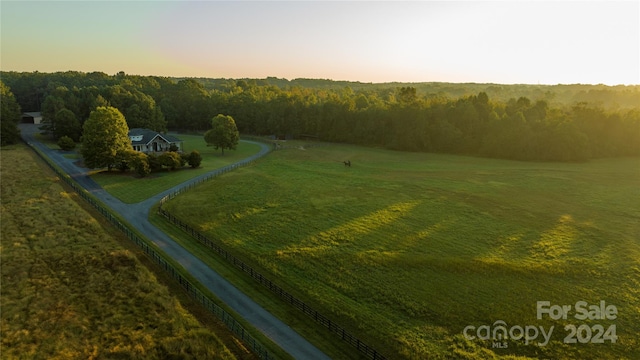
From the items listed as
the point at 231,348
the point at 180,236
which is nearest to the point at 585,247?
the point at 231,348

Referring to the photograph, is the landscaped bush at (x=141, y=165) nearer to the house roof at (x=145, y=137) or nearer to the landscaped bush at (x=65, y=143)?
the house roof at (x=145, y=137)

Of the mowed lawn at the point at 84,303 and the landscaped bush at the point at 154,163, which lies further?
the landscaped bush at the point at 154,163

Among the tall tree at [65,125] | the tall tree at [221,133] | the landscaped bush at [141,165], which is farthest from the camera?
the tall tree at [65,125]

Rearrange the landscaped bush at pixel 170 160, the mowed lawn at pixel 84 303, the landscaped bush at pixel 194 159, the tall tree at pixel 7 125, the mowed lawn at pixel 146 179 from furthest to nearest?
the tall tree at pixel 7 125 → the landscaped bush at pixel 194 159 → the landscaped bush at pixel 170 160 → the mowed lawn at pixel 146 179 → the mowed lawn at pixel 84 303

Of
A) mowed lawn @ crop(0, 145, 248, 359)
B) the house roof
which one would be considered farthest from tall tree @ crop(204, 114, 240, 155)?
mowed lawn @ crop(0, 145, 248, 359)

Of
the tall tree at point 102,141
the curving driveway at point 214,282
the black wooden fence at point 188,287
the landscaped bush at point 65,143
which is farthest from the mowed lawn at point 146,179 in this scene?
the landscaped bush at point 65,143

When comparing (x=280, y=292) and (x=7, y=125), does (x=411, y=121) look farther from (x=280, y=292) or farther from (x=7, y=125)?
(x=7, y=125)

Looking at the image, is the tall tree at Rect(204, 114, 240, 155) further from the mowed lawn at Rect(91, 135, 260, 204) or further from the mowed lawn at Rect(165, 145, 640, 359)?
the mowed lawn at Rect(165, 145, 640, 359)

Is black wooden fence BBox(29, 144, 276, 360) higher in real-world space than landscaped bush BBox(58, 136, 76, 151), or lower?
lower
